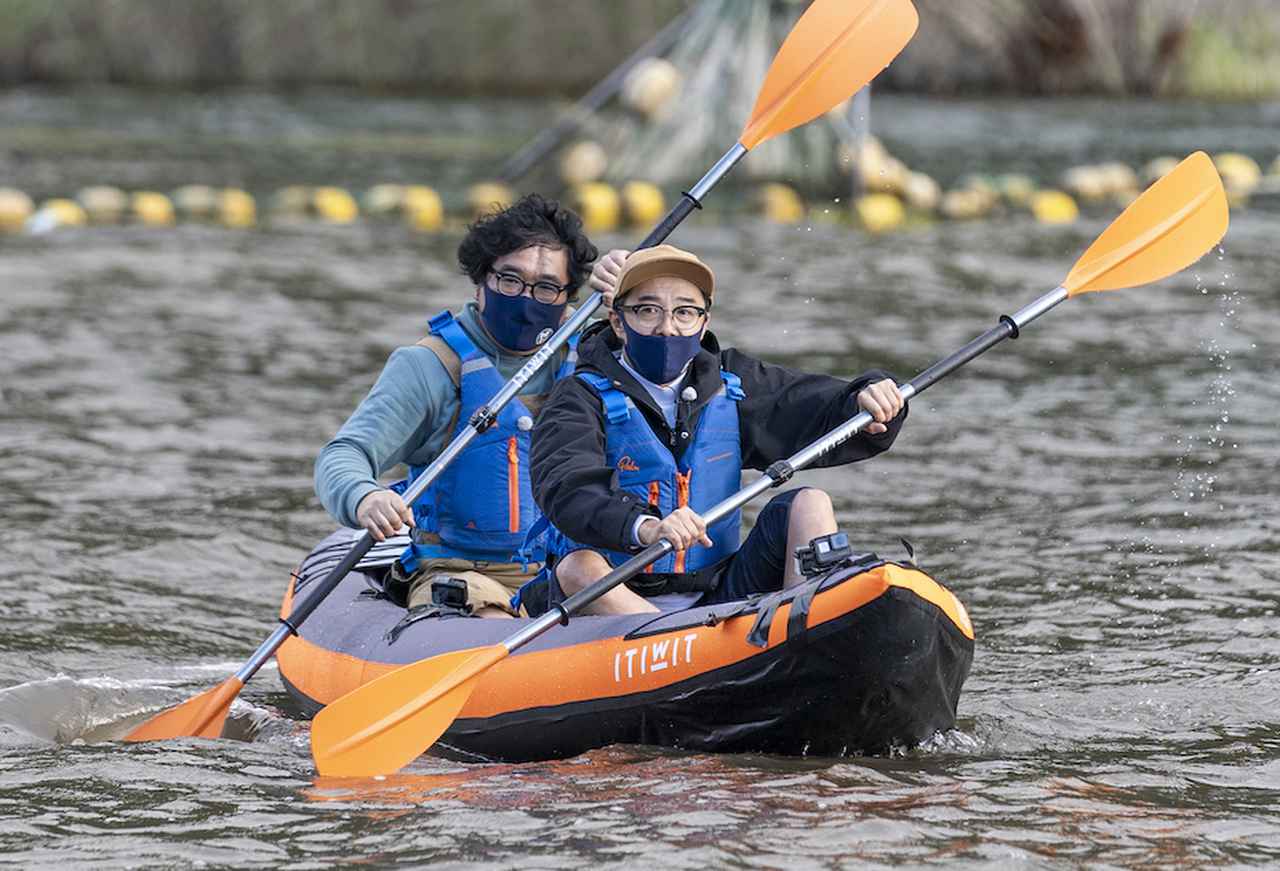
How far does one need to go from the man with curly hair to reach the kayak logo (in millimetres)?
638

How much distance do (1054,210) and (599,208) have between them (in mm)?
3457

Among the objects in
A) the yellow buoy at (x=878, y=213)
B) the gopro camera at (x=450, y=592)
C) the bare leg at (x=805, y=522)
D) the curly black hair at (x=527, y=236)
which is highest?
the yellow buoy at (x=878, y=213)

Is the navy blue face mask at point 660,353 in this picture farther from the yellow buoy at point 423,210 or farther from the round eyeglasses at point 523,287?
the yellow buoy at point 423,210

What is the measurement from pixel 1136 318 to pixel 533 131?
11069mm

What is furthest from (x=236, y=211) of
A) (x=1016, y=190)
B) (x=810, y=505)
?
(x=810, y=505)

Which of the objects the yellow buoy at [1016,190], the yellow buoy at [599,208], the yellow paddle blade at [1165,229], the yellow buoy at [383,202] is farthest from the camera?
the yellow buoy at [1016,190]

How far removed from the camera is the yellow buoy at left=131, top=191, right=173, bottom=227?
609 inches

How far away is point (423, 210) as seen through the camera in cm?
1582

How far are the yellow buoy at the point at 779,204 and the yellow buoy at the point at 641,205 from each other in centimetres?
77

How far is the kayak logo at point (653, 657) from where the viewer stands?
4738 mm

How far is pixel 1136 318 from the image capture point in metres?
11.8

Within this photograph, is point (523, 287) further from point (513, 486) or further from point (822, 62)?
point (822, 62)

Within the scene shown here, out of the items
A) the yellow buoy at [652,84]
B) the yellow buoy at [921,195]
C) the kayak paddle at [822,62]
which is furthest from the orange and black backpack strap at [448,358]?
the yellow buoy at [921,195]

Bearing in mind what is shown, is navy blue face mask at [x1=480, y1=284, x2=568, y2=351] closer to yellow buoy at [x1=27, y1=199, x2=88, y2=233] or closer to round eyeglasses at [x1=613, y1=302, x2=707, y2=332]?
round eyeglasses at [x1=613, y1=302, x2=707, y2=332]
